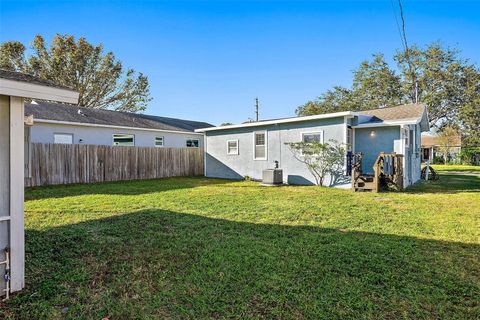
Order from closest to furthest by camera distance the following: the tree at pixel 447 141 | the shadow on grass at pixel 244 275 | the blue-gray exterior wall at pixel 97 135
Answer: the shadow on grass at pixel 244 275 → the blue-gray exterior wall at pixel 97 135 → the tree at pixel 447 141

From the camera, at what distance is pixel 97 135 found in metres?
14.6

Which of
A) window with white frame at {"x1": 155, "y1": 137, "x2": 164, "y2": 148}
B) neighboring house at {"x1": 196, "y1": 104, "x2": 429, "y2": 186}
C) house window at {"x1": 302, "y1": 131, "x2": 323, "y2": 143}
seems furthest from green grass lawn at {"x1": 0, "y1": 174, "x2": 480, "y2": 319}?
window with white frame at {"x1": 155, "y1": 137, "x2": 164, "y2": 148}

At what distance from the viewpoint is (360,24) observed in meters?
11.6

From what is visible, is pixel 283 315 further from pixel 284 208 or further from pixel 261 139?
pixel 261 139

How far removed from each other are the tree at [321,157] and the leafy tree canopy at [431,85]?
1758 cm

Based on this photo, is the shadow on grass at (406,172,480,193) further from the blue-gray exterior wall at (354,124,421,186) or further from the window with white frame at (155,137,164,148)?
the window with white frame at (155,137,164,148)

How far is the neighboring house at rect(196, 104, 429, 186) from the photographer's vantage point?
1042 centimetres

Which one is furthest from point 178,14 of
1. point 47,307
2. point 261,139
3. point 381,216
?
point 47,307

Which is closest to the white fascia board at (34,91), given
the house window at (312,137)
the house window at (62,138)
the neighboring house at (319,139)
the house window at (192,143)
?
the neighboring house at (319,139)

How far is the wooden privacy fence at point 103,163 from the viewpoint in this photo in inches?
428

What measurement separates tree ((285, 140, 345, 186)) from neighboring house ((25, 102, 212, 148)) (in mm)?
9162

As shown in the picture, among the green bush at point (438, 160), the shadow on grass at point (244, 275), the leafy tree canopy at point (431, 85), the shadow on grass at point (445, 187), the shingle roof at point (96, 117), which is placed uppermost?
the leafy tree canopy at point (431, 85)

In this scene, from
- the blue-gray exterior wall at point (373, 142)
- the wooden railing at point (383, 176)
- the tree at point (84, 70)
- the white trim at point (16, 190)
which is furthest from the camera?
the tree at point (84, 70)

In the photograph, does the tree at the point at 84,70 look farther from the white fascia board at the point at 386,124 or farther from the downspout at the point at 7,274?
the downspout at the point at 7,274
